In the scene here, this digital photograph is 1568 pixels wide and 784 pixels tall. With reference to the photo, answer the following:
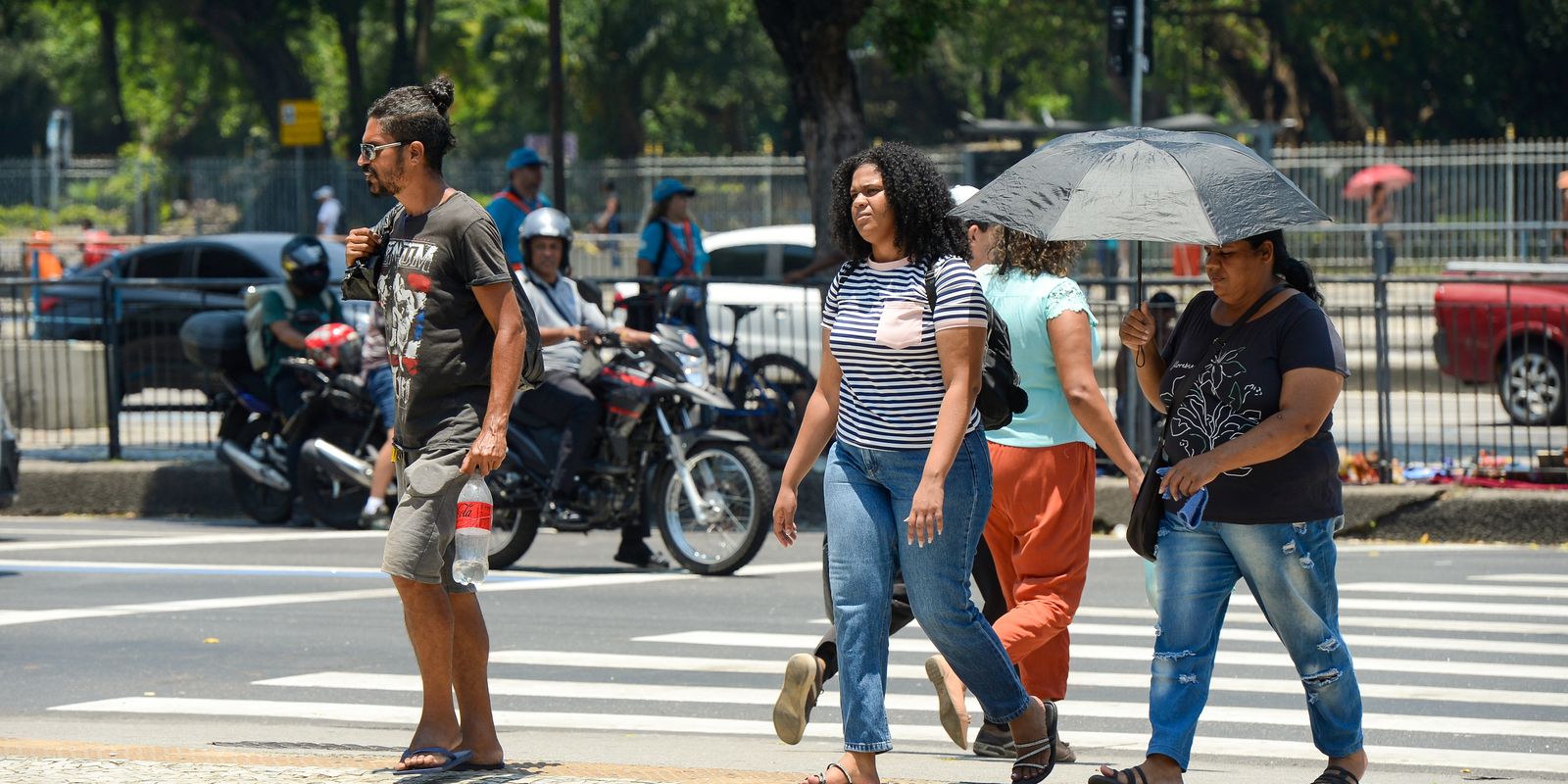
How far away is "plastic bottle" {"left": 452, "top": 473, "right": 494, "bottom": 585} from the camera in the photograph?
545cm

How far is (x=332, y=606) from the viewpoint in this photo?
9336 mm

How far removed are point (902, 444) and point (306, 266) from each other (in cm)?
774

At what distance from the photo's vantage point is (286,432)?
1219 centimetres

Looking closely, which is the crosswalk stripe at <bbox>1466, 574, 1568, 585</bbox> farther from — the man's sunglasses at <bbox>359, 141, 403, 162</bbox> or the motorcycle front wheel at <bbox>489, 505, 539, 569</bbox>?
the man's sunglasses at <bbox>359, 141, 403, 162</bbox>

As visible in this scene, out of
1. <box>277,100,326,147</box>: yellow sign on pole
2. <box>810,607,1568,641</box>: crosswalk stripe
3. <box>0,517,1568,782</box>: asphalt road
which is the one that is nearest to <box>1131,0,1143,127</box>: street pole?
<box>0,517,1568,782</box>: asphalt road

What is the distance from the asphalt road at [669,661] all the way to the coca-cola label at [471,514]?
38.5 inches

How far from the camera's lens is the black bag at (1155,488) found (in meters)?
5.12

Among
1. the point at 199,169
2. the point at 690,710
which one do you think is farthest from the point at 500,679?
the point at 199,169

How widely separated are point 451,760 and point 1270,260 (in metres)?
2.49

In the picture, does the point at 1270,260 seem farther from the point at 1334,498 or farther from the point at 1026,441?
the point at 1026,441

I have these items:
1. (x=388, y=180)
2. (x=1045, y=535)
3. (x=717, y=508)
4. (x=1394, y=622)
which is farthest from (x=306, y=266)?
(x=1045, y=535)

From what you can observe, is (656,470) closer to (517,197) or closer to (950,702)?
(517,197)

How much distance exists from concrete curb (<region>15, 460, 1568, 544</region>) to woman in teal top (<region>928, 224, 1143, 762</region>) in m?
5.87

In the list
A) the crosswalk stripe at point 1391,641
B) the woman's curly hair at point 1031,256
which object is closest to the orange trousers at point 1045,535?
the woman's curly hair at point 1031,256
